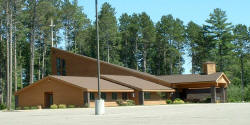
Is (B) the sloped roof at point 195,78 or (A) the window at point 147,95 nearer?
(A) the window at point 147,95

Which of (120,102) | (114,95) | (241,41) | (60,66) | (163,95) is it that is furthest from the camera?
(241,41)

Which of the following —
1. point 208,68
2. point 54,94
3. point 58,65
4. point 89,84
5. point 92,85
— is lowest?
point 54,94

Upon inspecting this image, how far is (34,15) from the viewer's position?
202ft

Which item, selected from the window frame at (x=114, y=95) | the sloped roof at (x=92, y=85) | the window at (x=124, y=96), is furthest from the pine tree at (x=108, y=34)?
the window frame at (x=114, y=95)

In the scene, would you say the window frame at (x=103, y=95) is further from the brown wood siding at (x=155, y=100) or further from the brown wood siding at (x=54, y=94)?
the brown wood siding at (x=155, y=100)

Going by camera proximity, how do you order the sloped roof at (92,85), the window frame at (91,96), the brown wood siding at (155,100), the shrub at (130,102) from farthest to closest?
the brown wood siding at (155,100), the shrub at (130,102), the window frame at (91,96), the sloped roof at (92,85)

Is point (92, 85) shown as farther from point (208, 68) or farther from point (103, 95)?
point (208, 68)

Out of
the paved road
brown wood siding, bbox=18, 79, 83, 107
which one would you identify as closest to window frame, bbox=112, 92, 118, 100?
brown wood siding, bbox=18, 79, 83, 107

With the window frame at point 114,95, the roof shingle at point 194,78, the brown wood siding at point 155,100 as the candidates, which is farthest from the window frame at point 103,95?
the roof shingle at point 194,78

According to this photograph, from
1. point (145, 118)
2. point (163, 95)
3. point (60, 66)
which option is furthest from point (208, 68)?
point (145, 118)

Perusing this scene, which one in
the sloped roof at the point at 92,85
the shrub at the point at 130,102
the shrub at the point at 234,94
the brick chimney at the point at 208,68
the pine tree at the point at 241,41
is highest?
the pine tree at the point at 241,41

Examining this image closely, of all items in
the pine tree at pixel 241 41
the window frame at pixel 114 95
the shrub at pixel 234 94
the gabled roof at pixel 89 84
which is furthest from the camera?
the pine tree at pixel 241 41

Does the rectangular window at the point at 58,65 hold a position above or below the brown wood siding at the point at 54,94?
above

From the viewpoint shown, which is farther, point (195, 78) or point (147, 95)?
point (195, 78)
